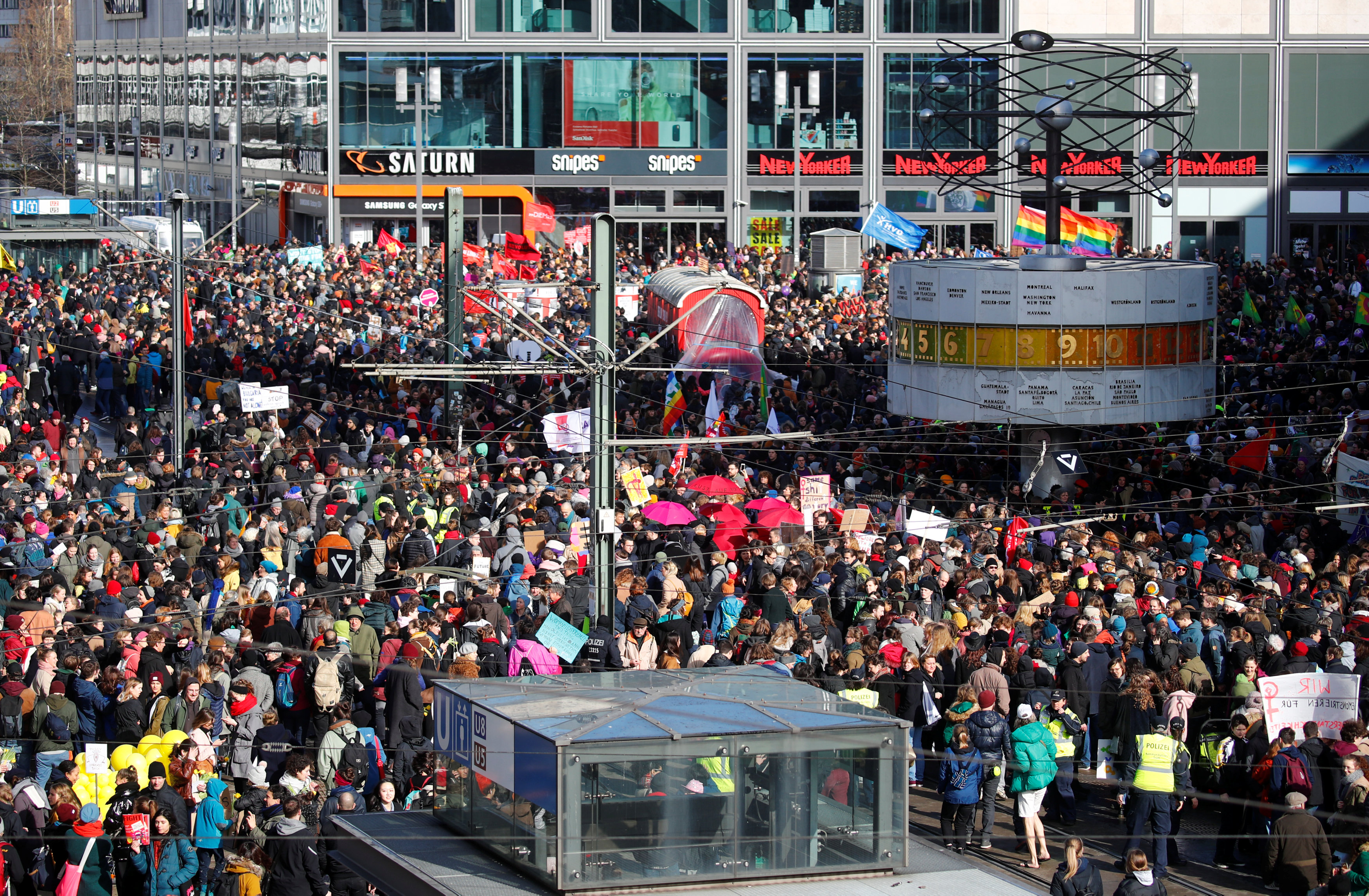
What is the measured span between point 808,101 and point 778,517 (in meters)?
39.9

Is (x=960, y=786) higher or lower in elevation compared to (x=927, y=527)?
lower

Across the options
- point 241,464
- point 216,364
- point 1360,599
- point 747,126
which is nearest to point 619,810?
point 1360,599

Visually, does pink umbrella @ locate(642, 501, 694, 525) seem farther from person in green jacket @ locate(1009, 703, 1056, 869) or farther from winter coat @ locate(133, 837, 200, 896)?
winter coat @ locate(133, 837, 200, 896)

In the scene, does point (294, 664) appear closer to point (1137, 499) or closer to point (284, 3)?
point (1137, 499)

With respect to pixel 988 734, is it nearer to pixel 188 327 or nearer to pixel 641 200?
pixel 188 327

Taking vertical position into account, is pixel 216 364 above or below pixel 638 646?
above

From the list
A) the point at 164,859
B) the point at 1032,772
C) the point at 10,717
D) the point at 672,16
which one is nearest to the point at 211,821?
the point at 164,859

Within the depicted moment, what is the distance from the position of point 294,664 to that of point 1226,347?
75.6 ft

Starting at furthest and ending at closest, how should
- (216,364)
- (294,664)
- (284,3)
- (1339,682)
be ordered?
(284,3) < (216,364) < (294,664) < (1339,682)

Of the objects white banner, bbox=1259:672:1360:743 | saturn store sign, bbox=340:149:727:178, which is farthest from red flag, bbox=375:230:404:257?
white banner, bbox=1259:672:1360:743

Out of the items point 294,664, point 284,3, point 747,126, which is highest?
point 284,3

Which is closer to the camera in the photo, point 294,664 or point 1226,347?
point 294,664

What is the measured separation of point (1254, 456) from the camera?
24000mm

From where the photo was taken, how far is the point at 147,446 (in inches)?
1060
